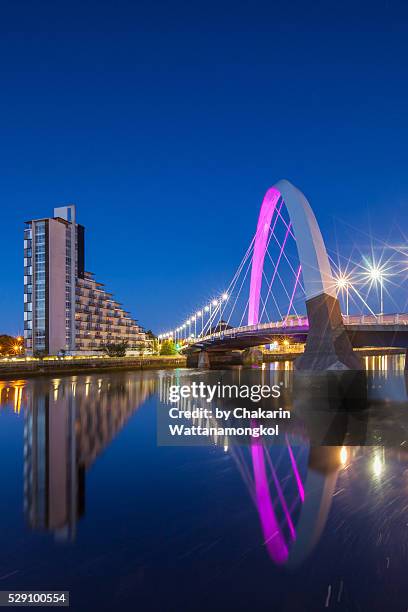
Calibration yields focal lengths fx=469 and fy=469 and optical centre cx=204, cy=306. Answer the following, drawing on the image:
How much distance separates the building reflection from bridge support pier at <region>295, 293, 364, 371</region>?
1117 centimetres

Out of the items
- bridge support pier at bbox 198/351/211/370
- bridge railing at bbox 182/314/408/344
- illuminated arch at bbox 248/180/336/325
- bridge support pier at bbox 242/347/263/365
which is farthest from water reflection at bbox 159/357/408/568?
bridge support pier at bbox 242/347/263/365

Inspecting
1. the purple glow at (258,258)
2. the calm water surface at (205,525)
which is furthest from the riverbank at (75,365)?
the calm water surface at (205,525)

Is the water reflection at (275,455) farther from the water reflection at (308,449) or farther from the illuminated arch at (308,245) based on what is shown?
the illuminated arch at (308,245)

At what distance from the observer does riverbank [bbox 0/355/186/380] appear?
171ft

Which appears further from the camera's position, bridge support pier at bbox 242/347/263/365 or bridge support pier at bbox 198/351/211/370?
bridge support pier at bbox 242/347/263/365

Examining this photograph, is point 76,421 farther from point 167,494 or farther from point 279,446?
point 167,494

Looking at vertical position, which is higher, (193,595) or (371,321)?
(371,321)

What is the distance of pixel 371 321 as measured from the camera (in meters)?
29.2

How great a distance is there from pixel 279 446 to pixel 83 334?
84276 millimetres

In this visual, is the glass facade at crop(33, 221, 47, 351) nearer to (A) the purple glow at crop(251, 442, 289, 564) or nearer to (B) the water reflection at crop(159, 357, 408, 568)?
(B) the water reflection at crop(159, 357, 408, 568)

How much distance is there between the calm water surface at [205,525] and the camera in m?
7.22

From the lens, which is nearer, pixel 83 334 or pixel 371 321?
pixel 371 321

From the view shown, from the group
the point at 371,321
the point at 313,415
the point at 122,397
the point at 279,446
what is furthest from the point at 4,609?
the point at 122,397

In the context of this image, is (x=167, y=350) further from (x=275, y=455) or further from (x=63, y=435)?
(x=275, y=455)
